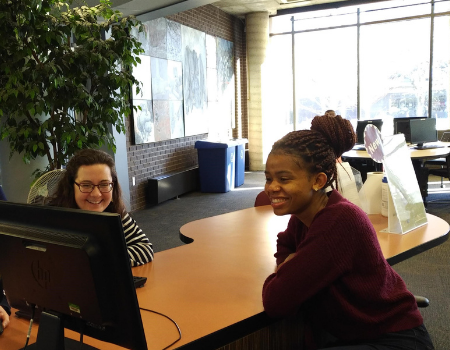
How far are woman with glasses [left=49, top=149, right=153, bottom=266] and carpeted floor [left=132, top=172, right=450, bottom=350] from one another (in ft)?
6.00

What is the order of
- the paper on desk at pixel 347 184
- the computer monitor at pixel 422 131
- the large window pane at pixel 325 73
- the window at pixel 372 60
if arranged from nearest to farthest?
the paper on desk at pixel 347 184 → the computer monitor at pixel 422 131 → the window at pixel 372 60 → the large window pane at pixel 325 73

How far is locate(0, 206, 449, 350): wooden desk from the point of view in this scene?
4.15 feet

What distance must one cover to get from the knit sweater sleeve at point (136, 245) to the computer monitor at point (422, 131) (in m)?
5.18

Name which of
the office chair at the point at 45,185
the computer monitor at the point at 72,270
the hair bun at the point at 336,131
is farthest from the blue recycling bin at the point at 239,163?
the computer monitor at the point at 72,270

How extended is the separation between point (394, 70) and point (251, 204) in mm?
4583

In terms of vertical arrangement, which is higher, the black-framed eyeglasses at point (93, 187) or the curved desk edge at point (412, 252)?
the black-framed eyeglasses at point (93, 187)

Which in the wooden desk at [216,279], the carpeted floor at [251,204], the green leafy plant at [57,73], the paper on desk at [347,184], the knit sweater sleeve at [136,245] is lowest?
the carpeted floor at [251,204]

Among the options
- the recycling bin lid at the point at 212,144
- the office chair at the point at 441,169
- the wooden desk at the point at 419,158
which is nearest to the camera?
the wooden desk at the point at 419,158

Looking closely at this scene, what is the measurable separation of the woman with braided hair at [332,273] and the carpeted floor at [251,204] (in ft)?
4.90

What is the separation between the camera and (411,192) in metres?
2.23

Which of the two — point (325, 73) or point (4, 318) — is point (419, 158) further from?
point (4, 318)

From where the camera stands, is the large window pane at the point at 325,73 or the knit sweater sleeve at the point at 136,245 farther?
the large window pane at the point at 325,73

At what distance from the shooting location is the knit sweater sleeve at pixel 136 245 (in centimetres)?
185

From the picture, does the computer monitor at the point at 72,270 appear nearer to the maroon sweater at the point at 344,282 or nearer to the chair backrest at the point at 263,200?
the maroon sweater at the point at 344,282
